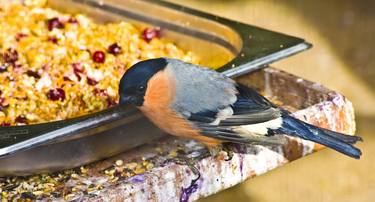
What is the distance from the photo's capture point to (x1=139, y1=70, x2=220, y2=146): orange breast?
194cm

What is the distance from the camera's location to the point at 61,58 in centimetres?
241

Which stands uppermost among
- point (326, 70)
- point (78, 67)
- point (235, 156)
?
point (78, 67)

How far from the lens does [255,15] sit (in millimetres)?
3771

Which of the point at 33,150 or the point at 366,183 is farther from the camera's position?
the point at 366,183

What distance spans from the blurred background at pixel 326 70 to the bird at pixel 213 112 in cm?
154

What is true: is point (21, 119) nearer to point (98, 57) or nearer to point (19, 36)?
point (98, 57)

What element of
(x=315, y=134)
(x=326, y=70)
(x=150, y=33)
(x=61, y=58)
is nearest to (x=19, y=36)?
(x=61, y=58)

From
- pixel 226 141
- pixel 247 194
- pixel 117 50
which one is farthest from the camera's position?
pixel 247 194

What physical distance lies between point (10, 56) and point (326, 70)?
6.47 feet

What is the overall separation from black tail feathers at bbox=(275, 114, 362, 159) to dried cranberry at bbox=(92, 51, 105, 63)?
24.5 inches

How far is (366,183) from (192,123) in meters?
2.11

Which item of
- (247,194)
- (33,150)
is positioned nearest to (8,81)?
(33,150)

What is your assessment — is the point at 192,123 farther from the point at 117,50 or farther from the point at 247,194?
the point at 247,194

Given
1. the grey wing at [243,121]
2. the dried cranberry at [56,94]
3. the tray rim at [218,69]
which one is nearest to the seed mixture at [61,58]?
the dried cranberry at [56,94]
